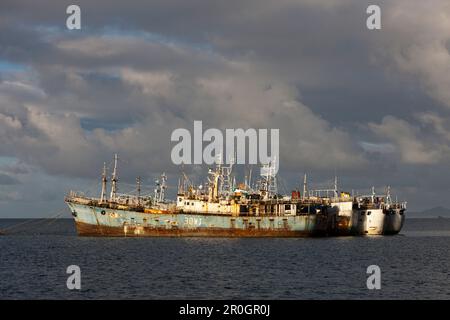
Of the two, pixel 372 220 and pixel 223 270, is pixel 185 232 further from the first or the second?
pixel 372 220

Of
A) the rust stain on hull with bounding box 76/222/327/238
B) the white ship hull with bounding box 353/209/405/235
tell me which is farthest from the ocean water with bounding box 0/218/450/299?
the white ship hull with bounding box 353/209/405/235

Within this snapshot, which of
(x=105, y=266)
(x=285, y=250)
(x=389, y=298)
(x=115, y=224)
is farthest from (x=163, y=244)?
(x=389, y=298)

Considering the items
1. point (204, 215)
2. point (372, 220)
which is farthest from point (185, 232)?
point (372, 220)

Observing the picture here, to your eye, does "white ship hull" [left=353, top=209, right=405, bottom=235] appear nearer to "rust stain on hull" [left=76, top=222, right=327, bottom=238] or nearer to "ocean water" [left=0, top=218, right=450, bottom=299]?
"rust stain on hull" [left=76, top=222, right=327, bottom=238]

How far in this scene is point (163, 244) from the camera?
9838cm

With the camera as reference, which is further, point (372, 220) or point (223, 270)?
point (372, 220)

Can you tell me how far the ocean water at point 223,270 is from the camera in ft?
175

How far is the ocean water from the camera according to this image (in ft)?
175

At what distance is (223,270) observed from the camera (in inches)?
2660

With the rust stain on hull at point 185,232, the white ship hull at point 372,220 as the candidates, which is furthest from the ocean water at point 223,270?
the white ship hull at point 372,220

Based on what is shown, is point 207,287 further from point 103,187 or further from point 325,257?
point 103,187

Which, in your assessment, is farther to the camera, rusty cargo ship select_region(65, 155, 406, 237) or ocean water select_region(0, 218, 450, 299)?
rusty cargo ship select_region(65, 155, 406, 237)

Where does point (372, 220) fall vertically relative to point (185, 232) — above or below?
above
